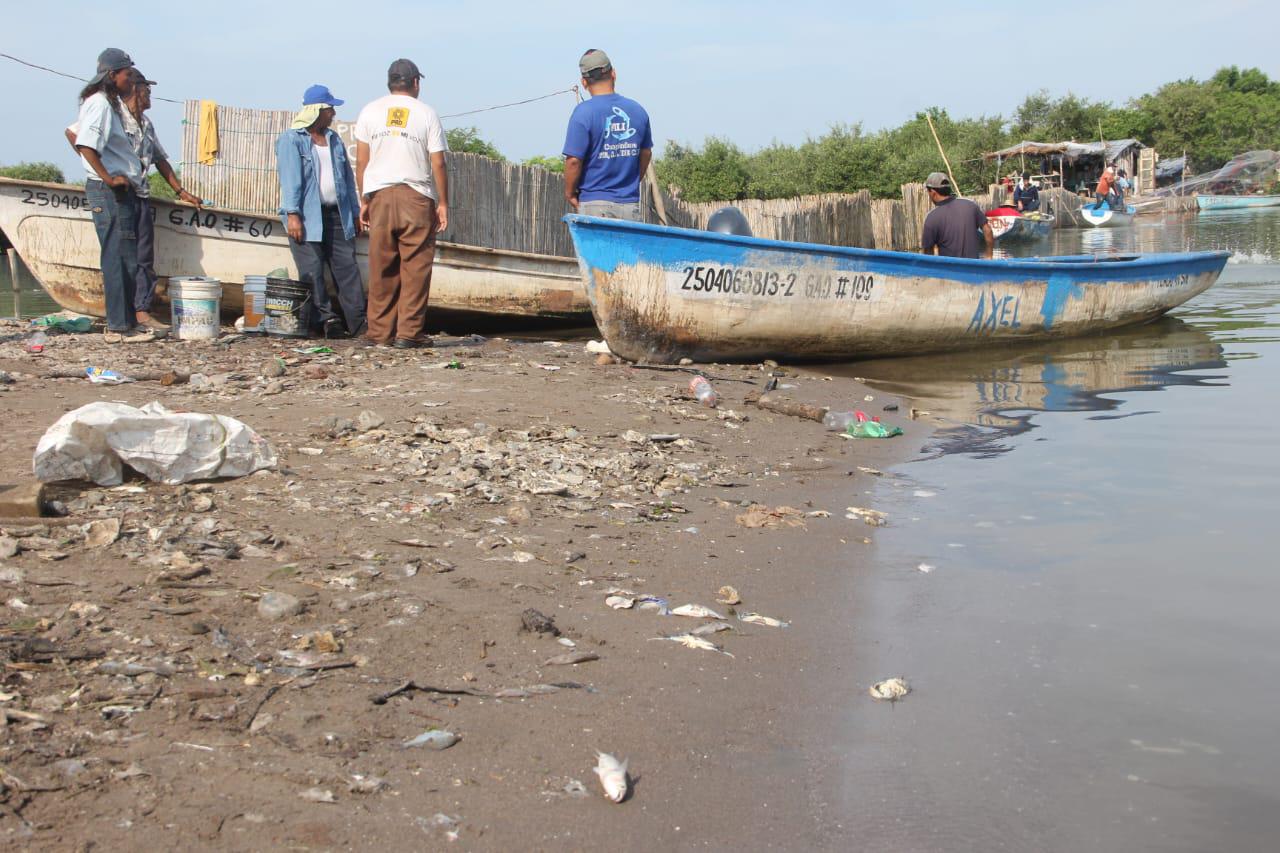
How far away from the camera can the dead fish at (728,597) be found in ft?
10.9

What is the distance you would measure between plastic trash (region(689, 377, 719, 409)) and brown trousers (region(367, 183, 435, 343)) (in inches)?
82.4

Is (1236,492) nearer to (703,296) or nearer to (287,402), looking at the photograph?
(703,296)

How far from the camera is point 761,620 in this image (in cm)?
321

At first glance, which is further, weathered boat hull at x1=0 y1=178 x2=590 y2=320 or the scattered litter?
weathered boat hull at x1=0 y1=178 x2=590 y2=320

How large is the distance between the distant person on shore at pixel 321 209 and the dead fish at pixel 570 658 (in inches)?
227

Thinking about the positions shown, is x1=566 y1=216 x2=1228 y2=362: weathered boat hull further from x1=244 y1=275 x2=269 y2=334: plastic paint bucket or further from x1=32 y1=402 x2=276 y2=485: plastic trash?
x1=32 y1=402 x2=276 y2=485: plastic trash

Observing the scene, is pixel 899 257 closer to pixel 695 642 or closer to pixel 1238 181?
pixel 695 642

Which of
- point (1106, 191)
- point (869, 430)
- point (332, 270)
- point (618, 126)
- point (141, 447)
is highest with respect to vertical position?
point (1106, 191)

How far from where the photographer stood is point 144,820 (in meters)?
1.90

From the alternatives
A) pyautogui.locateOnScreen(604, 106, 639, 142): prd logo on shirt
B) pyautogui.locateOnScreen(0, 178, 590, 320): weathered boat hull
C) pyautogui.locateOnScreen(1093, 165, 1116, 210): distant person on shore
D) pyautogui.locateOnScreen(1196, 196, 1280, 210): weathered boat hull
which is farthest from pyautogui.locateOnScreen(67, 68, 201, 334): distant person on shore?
pyautogui.locateOnScreen(1196, 196, 1280, 210): weathered boat hull

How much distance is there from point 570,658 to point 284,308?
582 centimetres

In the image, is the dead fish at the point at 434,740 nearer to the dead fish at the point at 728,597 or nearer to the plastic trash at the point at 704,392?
the dead fish at the point at 728,597

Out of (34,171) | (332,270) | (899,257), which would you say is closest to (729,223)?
(899,257)

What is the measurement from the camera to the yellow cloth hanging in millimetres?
8516
